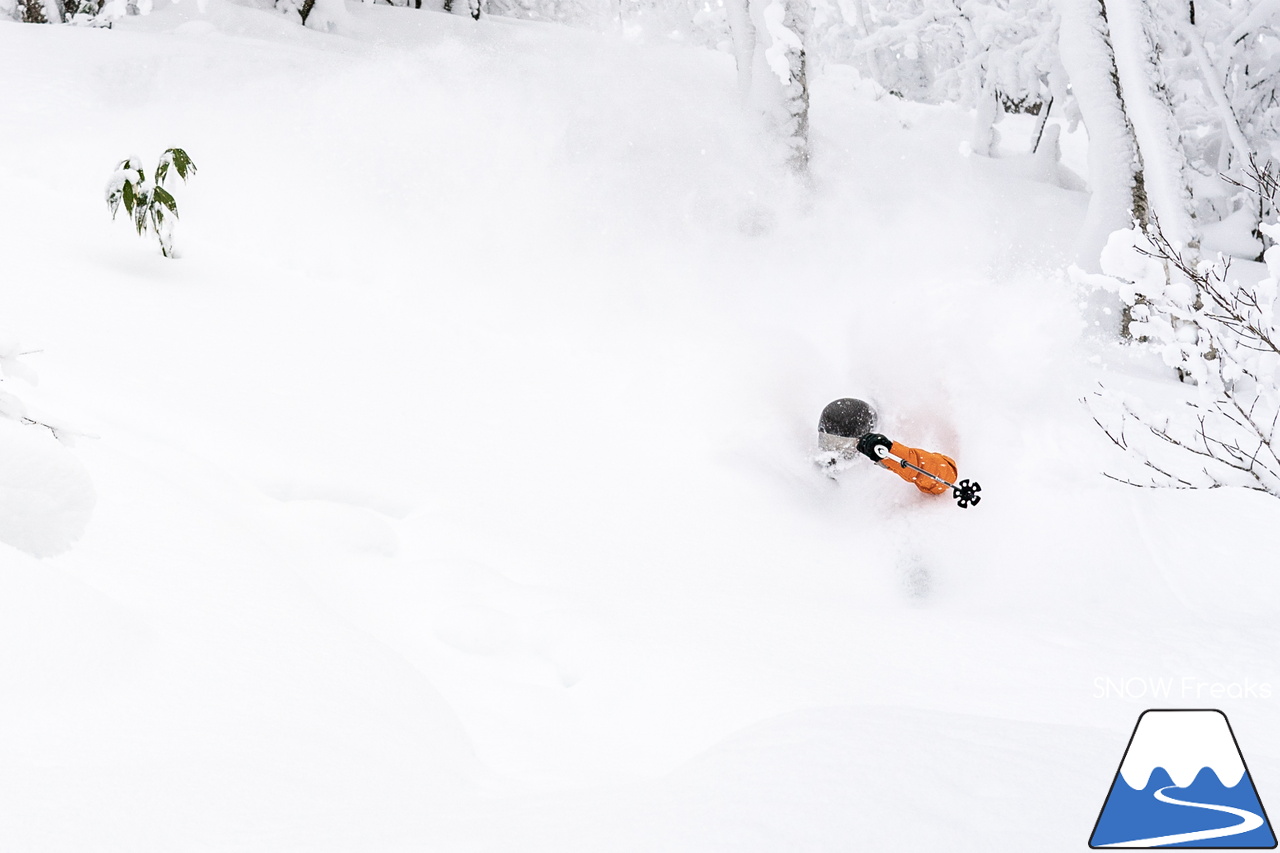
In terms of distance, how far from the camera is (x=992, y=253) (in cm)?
998

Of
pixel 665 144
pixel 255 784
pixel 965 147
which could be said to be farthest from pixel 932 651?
pixel 965 147

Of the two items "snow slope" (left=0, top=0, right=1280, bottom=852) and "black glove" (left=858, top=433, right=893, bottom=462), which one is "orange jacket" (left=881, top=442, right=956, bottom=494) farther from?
"snow slope" (left=0, top=0, right=1280, bottom=852)

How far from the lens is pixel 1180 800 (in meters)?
2.00

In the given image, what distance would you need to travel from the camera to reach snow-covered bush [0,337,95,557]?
1638 millimetres

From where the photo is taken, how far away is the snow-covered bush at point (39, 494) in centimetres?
164

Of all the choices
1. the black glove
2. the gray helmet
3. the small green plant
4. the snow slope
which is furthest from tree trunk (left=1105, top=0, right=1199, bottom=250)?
the small green plant

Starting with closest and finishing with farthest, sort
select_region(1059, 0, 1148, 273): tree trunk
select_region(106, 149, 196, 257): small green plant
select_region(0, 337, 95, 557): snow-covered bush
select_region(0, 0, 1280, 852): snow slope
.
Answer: select_region(0, 337, 95, 557): snow-covered bush < select_region(0, 0, 1280, 852): snow slope < select_region(106, 149, 196, 257): small green plant < select_region(1059, 0, 1148, 273): tree trunk

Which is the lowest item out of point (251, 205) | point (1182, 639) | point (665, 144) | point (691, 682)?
point (691, 682)

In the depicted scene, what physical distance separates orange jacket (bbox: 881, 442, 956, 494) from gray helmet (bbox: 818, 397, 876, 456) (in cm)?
41

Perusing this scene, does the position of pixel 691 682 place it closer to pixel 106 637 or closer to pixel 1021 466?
pixel 106 637

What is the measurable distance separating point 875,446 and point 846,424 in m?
0.40

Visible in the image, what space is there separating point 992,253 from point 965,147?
3347 mm

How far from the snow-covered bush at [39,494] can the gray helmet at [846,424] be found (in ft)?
14.7

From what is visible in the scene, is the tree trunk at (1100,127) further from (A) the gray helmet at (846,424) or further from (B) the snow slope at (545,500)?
(A) the gray helmet at (846,424)
